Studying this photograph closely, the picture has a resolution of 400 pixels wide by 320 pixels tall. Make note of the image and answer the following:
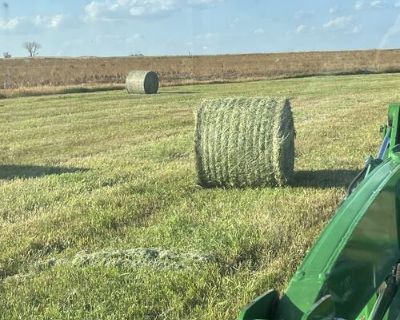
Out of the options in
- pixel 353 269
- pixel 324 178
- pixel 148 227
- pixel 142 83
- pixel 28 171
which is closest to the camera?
pixel 353 269

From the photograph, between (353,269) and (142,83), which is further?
(142,83)

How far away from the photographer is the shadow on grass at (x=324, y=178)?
676 centimetres

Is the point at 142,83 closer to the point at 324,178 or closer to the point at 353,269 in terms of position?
the point at 324,178

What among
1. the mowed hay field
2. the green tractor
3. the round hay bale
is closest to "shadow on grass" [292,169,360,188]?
the mowed hay field

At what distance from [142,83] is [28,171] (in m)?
17.6

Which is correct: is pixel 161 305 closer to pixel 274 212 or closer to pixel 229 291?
pixel 229 291

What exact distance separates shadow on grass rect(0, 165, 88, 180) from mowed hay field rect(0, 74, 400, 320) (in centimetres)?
2

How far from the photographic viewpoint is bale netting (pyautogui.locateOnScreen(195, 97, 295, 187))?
21.8 ft

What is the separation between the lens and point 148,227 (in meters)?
5.25

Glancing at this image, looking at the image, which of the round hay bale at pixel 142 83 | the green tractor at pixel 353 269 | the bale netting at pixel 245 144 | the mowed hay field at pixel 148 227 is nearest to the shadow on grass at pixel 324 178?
the mowed hay field at pixel 148 227

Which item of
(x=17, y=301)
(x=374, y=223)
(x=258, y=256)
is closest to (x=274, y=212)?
A: (x=258, y=256)

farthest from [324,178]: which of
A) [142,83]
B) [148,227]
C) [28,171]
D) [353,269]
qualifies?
[142,83]

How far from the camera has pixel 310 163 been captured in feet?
26.7

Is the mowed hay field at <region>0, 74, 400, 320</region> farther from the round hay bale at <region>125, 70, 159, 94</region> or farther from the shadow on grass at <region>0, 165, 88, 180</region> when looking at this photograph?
the round hay bale at <region>125, 70, 159, 94</region>
